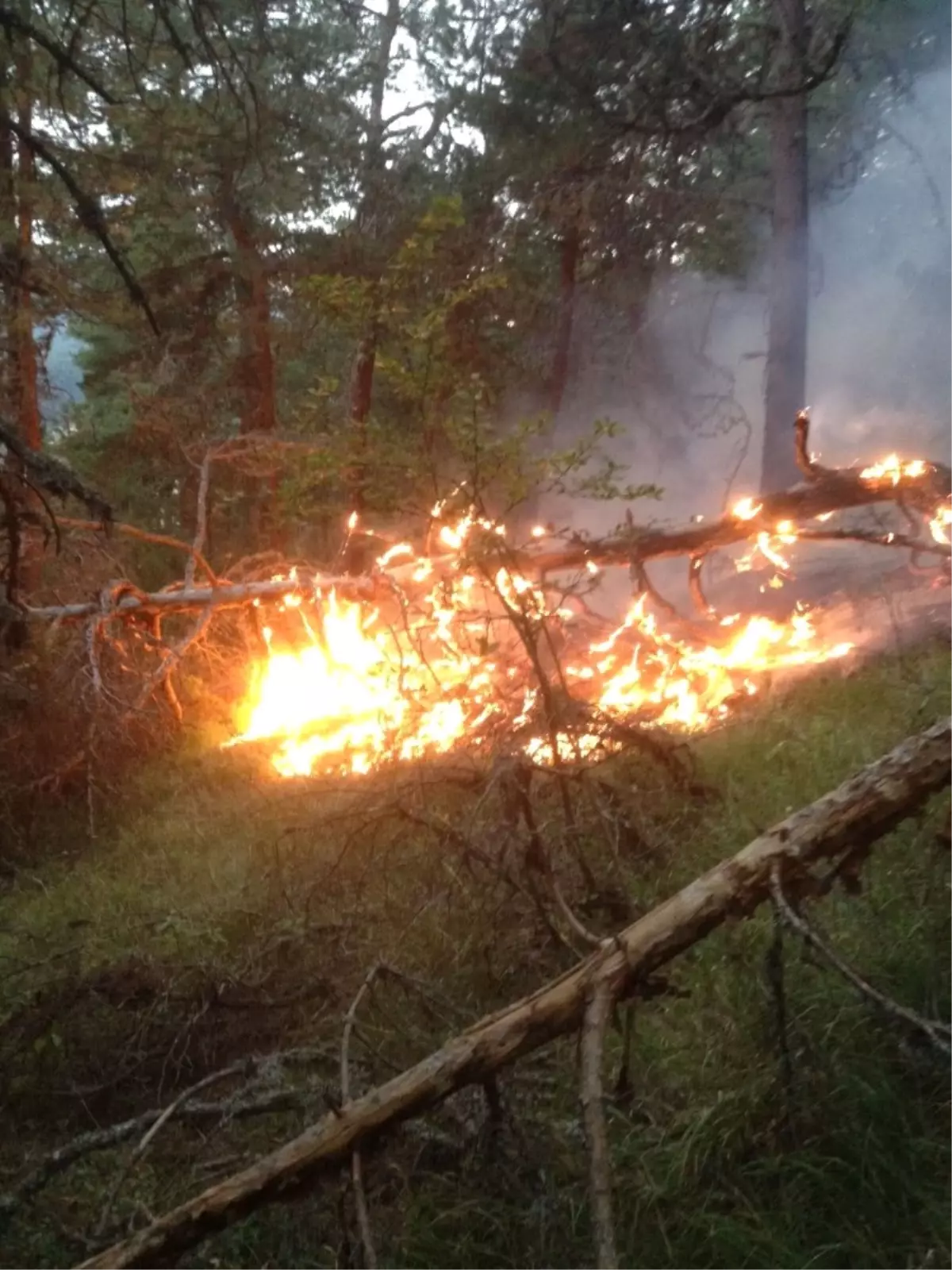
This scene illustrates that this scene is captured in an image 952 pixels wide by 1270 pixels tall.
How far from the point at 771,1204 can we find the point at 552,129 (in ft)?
36.3

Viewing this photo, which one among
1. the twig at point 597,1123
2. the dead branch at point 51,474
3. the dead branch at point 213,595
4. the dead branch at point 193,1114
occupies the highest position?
the dead branch at point 213,595

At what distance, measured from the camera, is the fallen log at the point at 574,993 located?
2.39m

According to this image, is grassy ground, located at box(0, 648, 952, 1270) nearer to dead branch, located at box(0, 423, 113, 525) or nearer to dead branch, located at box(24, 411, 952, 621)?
dead branch, located at box(24, 411, 952, 621)

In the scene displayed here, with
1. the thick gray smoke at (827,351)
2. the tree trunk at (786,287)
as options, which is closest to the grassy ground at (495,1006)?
the tree trunk at (786,287)

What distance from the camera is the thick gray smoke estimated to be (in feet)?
65.7

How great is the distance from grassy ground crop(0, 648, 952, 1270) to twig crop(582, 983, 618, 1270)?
58 centimetres

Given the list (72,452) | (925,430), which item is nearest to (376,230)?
(72,452)

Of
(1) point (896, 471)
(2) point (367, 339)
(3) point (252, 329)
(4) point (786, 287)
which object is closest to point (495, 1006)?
(1) point (896, 471)

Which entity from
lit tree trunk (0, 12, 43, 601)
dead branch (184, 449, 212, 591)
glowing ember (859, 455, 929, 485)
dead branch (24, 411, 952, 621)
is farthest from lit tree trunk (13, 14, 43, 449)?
glowing ember (859, 455, 929, 485)

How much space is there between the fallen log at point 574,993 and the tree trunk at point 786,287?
9445 mm

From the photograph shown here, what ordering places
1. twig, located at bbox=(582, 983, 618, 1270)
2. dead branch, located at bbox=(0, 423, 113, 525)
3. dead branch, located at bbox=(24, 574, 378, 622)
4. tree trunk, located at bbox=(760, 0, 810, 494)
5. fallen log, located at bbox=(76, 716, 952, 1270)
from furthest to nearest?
1. tree trunk, located at bbox=(760, 0, 810, 494)
2. dead branch, located at bbox=(24, 574, 378, 622)
3. dead branch, located at bbox=(0, 423, 113, 525)
4. fallen log, located at bbox=(76, 716, 952, 1270)
5. twig, located at bbox=(582, 983, 618, 1270)

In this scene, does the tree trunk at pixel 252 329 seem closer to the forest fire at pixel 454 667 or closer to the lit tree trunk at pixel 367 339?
the lit tree trunk at pixel 367 339

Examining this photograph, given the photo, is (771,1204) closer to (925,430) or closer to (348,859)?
(348,859)

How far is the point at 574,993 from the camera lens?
2711mm
